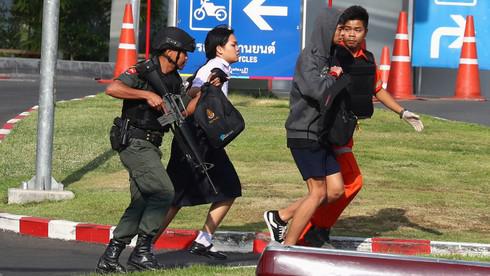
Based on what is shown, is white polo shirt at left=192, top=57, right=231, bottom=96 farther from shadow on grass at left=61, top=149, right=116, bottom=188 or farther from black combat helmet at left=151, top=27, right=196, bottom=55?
shadow on grass at left=61, top=149, right=116, bottom=188

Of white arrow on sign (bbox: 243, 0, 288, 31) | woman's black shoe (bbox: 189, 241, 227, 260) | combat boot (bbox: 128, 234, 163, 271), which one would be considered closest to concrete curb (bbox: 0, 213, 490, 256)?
woman's black shoe (bbox: 189, 241, 227, 260)

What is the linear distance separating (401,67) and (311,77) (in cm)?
1296

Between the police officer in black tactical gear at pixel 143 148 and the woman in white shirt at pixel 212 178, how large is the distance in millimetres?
496

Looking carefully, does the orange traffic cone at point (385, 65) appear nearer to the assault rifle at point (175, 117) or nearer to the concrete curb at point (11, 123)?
the concrete curb at point (11, 123)

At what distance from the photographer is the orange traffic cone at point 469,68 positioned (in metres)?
20.5

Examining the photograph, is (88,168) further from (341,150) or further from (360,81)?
(360,81)

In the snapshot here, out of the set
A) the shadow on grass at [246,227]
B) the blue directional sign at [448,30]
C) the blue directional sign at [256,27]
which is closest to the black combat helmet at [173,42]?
the shadow on grass at [246,227]

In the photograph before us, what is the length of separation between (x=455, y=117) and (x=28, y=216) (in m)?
9.05

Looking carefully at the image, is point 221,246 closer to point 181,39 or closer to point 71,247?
point 71,247

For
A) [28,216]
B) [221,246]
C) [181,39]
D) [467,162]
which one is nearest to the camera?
[181,39]

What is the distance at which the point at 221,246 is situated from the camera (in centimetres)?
942

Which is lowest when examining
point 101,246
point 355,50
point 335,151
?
point 101,246

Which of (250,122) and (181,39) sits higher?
(181,39)

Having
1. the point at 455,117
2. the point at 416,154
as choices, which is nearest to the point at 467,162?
the point at 416,154
